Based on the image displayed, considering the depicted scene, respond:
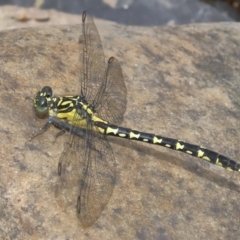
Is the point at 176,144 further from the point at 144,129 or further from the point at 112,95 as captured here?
the point at 112,95

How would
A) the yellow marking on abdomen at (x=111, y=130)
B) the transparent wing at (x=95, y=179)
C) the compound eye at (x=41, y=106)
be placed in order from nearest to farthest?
the transparent wing at (x=95, y=179), the compound eye at (x=41, y=106), the yellow marking on abdomen at (x=111, y=130)

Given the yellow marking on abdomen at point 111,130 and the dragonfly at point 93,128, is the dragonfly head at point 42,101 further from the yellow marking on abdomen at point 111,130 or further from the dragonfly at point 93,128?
the yellow marking on abdomen at point 111,130

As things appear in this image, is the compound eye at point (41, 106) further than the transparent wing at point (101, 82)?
No

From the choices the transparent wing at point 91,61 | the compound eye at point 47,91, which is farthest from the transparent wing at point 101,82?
the compound eye at point 47,91

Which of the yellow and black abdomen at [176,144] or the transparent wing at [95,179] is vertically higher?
the yellow and black abdomen at [176,144]

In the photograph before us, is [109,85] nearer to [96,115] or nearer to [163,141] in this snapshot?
[96,115]

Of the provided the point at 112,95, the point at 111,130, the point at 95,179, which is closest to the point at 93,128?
the point at 111,130
